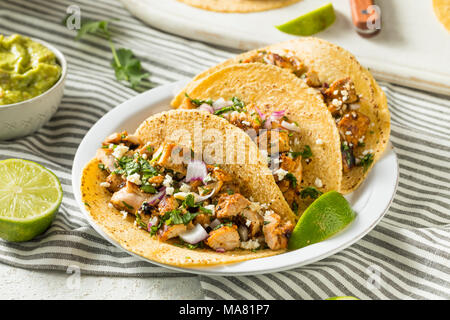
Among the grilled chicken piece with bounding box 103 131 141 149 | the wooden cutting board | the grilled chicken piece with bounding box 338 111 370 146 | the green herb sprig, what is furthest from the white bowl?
the grilled chicken piece with bounding box 338 111 370 146

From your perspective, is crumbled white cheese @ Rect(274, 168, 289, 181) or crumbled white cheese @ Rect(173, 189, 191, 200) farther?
crumbled white cheese @ Rect(274, 168, 289, 181)

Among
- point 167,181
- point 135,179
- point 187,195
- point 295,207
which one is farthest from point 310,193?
point 135,179

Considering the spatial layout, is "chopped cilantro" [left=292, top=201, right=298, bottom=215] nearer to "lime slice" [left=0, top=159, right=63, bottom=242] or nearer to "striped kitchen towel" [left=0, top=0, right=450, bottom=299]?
"striped kitchen towel" [left=0, top=0, right=450, bottom=299]

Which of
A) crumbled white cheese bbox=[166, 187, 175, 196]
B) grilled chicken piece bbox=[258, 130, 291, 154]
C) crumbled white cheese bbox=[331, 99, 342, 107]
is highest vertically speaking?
crumbled white cheese bbox=[331, 99, 342, 107]

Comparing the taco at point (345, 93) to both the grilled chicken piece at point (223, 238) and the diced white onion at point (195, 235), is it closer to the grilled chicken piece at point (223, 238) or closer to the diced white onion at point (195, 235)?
the grilled chicken piece at point (223, 238)

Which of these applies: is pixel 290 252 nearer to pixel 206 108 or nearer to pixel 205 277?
pixel 205 277

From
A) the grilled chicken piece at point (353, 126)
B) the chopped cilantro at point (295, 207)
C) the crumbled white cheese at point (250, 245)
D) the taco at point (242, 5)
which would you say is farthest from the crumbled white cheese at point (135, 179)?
the taco at point (242, 5)
